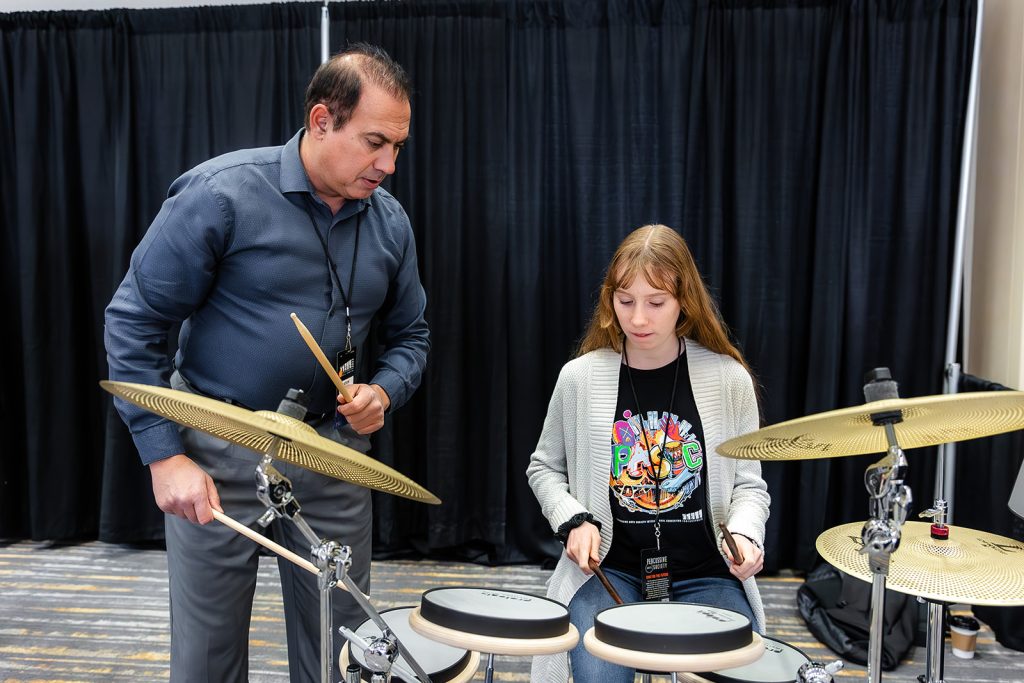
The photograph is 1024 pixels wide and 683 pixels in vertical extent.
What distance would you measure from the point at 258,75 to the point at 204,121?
0.31m

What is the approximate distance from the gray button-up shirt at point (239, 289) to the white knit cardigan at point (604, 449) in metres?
0.51

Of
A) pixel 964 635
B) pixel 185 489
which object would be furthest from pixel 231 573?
pixel 964 635

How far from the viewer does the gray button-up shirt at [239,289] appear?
1592 mm

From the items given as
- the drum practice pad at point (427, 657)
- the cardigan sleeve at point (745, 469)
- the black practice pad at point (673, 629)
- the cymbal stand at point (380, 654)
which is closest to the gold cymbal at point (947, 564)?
the cardigan sleeve at point (745, 469)

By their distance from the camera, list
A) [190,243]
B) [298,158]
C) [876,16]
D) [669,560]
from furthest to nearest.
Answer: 1. [876,16]
2. [669,560]
3. [298,158]
4. [190,243]

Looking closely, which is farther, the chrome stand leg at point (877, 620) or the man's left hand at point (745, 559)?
the man's left hand at point (745, 559)

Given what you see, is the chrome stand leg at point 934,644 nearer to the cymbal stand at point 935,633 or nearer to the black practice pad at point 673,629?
the cymbal stand at point 935,633

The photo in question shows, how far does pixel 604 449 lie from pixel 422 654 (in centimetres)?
64

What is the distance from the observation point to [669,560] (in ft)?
5.98

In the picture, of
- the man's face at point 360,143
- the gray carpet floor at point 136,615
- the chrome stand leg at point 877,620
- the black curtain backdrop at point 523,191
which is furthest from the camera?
the black curtain backdrop at point 523,191

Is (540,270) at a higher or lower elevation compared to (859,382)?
higher

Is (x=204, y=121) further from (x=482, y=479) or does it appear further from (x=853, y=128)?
(x=853, y=128)

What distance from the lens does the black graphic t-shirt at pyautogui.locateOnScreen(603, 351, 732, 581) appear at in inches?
72.1

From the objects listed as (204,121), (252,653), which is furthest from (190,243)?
(204,121)
